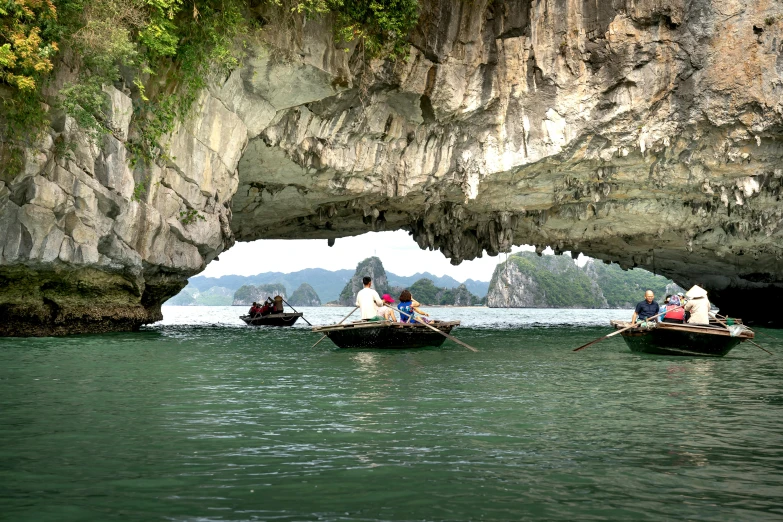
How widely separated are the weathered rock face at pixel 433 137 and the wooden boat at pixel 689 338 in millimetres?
7762

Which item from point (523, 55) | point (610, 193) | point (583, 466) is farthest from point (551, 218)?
point (583, 466)

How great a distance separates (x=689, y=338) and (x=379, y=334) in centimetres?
709

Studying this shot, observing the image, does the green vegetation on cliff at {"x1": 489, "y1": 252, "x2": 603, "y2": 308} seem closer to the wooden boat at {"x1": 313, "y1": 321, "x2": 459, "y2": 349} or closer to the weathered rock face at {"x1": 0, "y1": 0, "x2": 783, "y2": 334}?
the weathered rock face at {"x1": 0, "y1": 0, "x2": 783, "y2": 334}

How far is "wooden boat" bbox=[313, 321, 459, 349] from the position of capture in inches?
661

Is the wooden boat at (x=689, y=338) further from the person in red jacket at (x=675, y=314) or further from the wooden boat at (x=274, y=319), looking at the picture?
the wooden boat at (x=274, y=319)

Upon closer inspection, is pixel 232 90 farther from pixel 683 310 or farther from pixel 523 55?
pixel 683 310

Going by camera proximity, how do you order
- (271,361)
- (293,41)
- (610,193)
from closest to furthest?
(271,361)
(293,41)
(610,193)

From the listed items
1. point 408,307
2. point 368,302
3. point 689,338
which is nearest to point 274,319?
point 408,307

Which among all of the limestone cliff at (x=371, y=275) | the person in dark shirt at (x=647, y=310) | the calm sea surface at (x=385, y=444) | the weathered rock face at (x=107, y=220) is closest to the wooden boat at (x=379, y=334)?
the calm sea surface at (x=385, y=444)

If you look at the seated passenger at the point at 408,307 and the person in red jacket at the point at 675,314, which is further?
the seated passenger at the point at 408,307

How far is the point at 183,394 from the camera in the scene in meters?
9.48

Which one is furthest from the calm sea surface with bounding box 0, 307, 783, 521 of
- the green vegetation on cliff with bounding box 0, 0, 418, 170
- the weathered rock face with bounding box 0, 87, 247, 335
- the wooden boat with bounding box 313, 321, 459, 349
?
the green vegetation on cliff with bounding box 0, 0, 418, 170

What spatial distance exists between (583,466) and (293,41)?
16.3 metres

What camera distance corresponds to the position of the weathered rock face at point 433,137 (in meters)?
18.4
